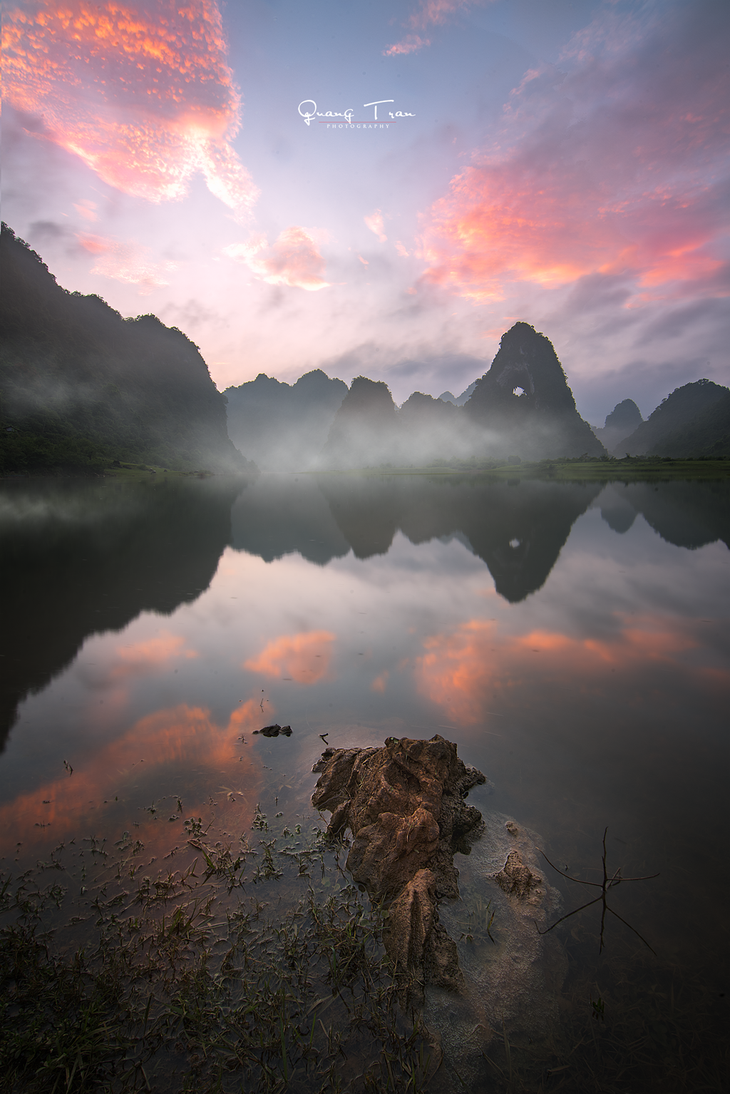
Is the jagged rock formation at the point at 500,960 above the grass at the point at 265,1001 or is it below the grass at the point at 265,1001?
below

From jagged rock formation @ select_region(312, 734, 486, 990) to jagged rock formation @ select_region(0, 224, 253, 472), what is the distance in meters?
93.2

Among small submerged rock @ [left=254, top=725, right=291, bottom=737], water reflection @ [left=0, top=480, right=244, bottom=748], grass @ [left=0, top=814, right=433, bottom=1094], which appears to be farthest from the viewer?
water reflection @ [left=0, top=480, right=244, bottom=748]

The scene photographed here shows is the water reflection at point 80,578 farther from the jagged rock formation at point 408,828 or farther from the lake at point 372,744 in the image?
the jagged rock formation at point 408,828

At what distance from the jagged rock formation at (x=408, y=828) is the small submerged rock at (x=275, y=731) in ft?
3.24

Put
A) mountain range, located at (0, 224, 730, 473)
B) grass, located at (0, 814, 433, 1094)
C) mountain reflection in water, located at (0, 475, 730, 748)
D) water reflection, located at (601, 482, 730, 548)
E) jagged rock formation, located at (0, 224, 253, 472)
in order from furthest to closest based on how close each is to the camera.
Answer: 1. mountain range, located at (0, 224, 730, 473)
2. jagged rock formation, located at (0, 224, 253, 472)
3. water reflection, located at (601, 482, 730, 548)
4. mountain reflection in water, located at (0, 475, 730, 748)
5. grass, located at (0, 814, 433, 1094)

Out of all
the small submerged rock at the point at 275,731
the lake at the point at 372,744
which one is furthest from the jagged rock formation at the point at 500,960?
the small submerged rock at the point at 275,731

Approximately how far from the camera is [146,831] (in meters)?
4.94

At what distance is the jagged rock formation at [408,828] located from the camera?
361 centimetres

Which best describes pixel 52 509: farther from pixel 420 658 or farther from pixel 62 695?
pixel 420 658

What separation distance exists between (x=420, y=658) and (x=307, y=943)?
618 cm

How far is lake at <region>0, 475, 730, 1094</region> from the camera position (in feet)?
9.93

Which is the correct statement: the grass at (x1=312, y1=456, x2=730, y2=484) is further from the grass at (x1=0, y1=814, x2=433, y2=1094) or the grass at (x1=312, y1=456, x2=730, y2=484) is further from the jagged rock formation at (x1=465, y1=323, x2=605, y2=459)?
the grass at (x1=0, y1=814, x2=433, y2=1094)

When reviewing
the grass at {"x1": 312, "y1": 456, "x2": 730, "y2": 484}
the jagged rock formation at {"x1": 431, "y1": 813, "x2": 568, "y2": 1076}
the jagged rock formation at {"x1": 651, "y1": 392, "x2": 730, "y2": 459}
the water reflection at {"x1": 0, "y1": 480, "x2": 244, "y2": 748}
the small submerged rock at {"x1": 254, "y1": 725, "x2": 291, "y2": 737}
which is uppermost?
the jagged rock formation at {"x1": 651, "y1": 392, "x2": 730, "y2": 459}

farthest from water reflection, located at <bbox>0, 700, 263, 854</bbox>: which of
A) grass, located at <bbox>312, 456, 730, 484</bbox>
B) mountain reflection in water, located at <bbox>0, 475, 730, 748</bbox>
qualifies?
grass, located at <bbox>312, 456, 730, 484</bbox>
